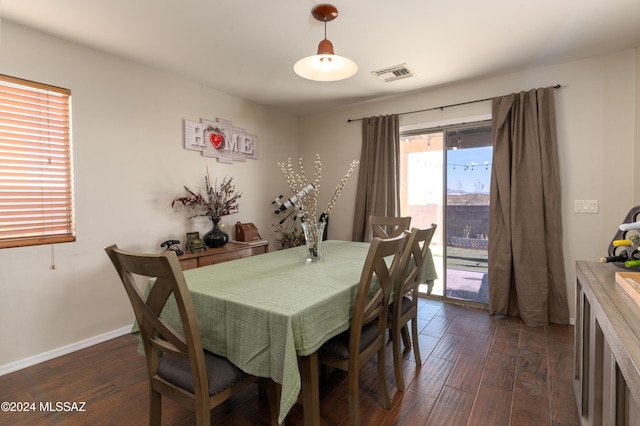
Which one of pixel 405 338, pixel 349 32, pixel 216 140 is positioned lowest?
pixel 405 338

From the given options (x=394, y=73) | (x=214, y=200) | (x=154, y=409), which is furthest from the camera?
(x=214, y=200)

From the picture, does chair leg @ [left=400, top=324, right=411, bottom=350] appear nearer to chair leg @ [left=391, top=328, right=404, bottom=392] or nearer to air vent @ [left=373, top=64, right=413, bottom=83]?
chair leg @ [left=391, top=328, right=404, bottom=392]

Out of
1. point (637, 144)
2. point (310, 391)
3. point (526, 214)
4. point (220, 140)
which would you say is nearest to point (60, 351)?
point (310, 391)

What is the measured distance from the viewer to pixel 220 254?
10.2 feet

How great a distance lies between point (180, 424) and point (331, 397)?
83 cm

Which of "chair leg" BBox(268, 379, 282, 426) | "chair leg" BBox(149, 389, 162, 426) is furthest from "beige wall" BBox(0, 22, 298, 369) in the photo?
"chair leg" BBox(268, 379, 282, 426)

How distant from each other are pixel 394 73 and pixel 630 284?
2.57 meters

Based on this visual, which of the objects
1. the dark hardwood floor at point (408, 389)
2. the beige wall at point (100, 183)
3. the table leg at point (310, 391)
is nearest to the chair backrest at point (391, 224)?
the dark hardwood floor at point (408, 389)

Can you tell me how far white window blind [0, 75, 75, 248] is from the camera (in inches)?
85.7

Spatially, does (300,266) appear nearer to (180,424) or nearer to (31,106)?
(180,424)

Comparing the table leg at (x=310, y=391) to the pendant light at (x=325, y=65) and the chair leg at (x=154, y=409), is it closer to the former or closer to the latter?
the chair leg at (x=154, y=409)

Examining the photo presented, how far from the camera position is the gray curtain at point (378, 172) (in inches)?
148

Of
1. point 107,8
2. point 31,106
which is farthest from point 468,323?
point 31,106

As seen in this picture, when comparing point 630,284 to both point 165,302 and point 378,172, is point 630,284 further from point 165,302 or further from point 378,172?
point 378,172
